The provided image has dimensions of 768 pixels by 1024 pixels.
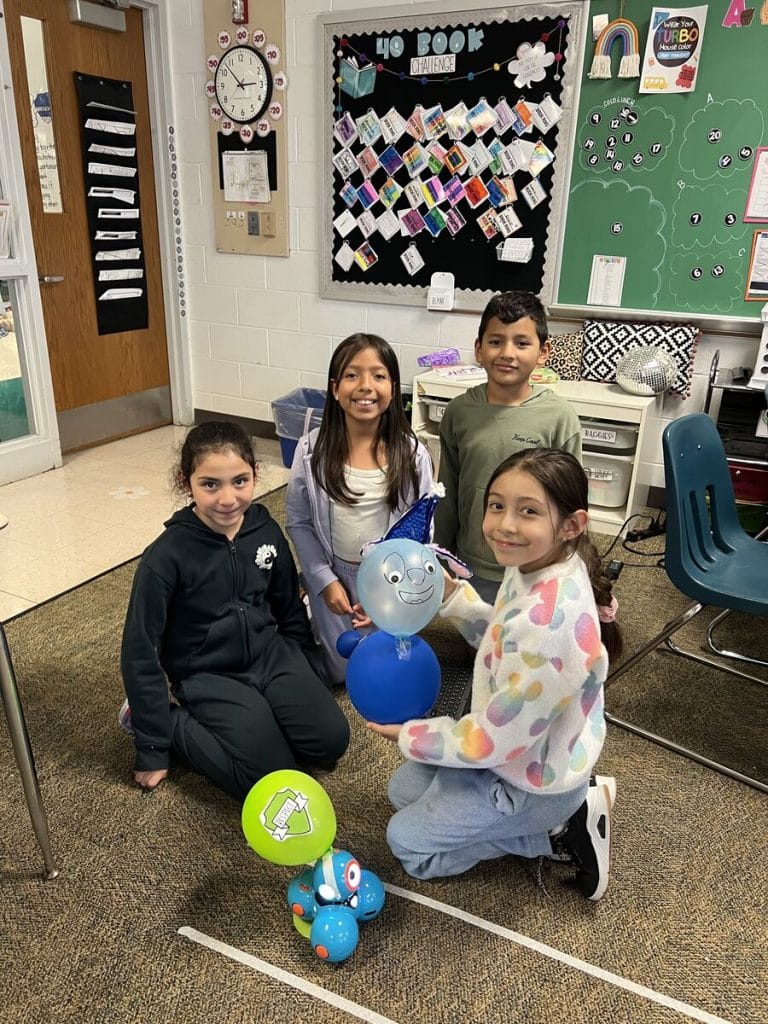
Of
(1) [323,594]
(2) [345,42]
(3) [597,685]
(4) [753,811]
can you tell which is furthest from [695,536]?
(2) [345,42]

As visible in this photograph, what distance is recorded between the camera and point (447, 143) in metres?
3.46

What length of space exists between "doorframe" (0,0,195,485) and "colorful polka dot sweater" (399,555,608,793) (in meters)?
3.05

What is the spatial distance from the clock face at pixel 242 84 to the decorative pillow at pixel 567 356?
1.90 meters

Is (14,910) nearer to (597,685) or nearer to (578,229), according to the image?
(597,685)

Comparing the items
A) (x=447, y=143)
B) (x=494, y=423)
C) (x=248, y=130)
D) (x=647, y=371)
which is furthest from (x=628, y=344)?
(x=248, y=130)

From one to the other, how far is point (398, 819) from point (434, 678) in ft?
0.91

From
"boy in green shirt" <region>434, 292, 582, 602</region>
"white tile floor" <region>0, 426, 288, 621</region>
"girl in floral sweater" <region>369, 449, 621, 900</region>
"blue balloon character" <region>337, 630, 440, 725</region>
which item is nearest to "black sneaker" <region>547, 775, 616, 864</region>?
"girl in floral sweater" <region>369, 449, 621, 900</region>

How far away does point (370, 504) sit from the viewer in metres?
2.02

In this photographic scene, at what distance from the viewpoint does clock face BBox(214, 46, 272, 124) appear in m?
3.77

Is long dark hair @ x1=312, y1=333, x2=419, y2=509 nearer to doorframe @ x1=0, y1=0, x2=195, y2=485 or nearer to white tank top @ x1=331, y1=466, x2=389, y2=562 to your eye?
white tank top @ x1=331, y1=466, x2=389, y2=562

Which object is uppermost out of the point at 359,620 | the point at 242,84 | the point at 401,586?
the point at 242,84

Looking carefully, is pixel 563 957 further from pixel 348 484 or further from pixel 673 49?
pixel 673 49

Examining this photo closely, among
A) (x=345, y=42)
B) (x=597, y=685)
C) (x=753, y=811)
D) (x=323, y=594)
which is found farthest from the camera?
(x=345, y=42)

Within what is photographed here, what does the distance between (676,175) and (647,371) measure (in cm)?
78
